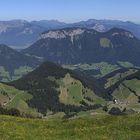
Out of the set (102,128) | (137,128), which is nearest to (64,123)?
(102,128)

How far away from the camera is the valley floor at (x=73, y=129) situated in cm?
4428

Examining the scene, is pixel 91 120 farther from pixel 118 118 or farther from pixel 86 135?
pixel 86 135

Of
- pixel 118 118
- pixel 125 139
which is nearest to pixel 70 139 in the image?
pixel 125 139

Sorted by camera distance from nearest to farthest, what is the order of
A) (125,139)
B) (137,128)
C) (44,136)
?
(125,139) → (44,136) → (137,128)

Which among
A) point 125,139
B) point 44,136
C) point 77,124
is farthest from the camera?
→ point 77,124

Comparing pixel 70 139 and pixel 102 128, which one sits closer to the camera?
pixel 70 139

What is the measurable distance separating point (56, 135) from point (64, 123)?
27.7ft

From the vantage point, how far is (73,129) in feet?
161

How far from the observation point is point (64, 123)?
5434cm

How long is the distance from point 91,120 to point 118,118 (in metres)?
3.78

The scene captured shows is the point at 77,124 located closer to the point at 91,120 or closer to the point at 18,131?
the point at 91,120

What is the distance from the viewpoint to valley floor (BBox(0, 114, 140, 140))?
4428 cm

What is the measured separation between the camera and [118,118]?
56250 millimetres

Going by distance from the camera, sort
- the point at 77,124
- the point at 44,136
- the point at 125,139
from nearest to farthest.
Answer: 1. the point at 125,139
2. the point at 44,136
3. the point at 77,124
